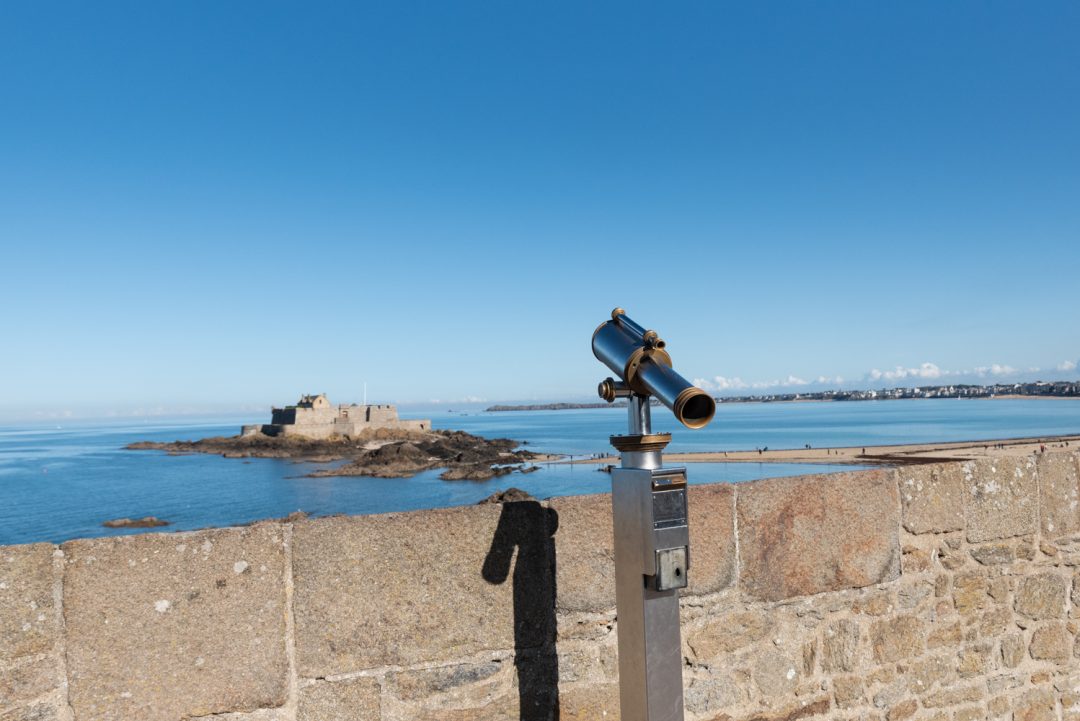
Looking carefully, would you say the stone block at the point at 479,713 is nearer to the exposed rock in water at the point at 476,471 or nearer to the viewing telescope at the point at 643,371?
the viewing telescope at the point at 643,371

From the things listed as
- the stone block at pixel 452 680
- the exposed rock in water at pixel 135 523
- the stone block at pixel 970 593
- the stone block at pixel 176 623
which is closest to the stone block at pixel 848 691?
the stone block at pixel 970 593

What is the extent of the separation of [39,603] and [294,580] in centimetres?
66

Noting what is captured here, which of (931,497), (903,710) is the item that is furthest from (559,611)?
(931,497)

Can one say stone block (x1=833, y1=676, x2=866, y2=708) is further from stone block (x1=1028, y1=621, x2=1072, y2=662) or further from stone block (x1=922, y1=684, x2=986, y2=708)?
stone block (x1=1028, y1=621, x2=1072, y2=662)

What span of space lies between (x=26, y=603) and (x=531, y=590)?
1486 millimetres

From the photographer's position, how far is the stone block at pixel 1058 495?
11.0 ft

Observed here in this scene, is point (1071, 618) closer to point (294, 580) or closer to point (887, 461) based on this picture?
point (294, 580)

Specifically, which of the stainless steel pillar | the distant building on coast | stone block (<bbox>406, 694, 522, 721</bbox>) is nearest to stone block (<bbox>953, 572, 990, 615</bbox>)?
the stainless steel pillar

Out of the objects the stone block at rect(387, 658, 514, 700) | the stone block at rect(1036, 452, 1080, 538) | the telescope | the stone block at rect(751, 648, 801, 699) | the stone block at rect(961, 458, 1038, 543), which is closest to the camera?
the telescope

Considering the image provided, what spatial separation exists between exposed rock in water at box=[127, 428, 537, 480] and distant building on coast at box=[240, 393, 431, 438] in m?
1.20

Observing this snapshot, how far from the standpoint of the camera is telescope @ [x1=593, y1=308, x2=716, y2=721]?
173 cm

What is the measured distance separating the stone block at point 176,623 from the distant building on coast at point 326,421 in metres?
81.6

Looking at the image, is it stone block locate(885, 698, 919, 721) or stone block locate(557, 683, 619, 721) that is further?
stone block locate(885, 698, 919, 721)

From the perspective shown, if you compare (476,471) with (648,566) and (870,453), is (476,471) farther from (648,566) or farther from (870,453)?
(648,566)
